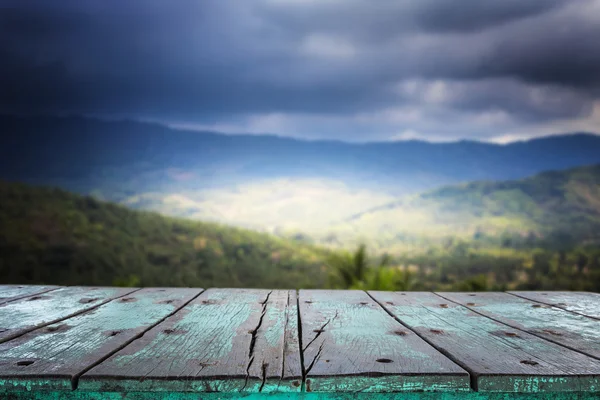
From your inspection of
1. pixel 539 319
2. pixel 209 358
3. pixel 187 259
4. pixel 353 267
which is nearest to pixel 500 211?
pixel 187 259

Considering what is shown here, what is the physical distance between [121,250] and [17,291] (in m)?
21.2

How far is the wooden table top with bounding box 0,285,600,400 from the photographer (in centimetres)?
103

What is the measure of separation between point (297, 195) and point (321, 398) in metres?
91.6

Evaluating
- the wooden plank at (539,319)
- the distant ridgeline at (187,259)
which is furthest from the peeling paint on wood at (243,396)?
the distant ridgeline at (187,259)

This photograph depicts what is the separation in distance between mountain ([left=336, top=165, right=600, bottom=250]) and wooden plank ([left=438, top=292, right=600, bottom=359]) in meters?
51.6

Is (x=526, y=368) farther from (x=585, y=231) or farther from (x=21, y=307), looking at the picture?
(x=585, y=231)

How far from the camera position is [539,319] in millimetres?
1719

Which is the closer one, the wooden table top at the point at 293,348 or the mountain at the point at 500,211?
the wooden table top at the point at 293,348

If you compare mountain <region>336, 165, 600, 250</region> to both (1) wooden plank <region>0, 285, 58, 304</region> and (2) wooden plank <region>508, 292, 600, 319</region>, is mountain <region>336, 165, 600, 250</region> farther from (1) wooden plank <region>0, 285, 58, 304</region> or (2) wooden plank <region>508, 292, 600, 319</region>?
(1) wooden plank <region>0, 285, 58, 304</region>

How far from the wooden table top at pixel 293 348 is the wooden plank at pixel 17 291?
0.06 meters

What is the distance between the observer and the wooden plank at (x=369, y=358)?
1.04 m

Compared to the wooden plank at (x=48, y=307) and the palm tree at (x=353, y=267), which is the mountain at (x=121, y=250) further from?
the wooden plank at (x=48, y=307)

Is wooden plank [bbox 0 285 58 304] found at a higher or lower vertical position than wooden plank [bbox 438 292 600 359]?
higher

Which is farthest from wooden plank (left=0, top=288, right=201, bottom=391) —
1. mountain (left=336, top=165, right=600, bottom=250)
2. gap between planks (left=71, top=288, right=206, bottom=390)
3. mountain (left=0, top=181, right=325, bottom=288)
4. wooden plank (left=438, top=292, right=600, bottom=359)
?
mountain (left=336, top=165, right=600, bottom=250)
